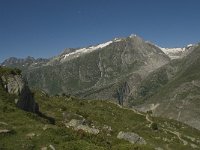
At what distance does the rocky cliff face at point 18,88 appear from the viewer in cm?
5791

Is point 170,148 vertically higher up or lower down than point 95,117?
lower down

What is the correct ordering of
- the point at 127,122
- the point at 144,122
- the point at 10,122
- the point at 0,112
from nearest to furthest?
1. the point at 10,122
2. the point at 0,112
3. the point at 127,122
4. the point at 144,122

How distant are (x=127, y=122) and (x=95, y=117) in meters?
18.6

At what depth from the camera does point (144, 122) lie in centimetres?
13450

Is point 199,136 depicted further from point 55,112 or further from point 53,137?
point 53,137

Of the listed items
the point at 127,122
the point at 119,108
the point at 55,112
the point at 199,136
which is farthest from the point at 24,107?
the point at 199,136

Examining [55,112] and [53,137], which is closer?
[53,137]

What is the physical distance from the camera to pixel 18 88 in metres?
58.8

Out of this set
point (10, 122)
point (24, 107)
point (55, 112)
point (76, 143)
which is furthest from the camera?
point (55, 112)

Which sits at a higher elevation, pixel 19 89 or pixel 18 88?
pixel 18 88

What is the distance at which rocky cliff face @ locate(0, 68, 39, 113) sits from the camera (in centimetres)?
5791

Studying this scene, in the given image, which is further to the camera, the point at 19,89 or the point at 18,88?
the point at 19,89

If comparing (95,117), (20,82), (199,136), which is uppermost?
(20,82)

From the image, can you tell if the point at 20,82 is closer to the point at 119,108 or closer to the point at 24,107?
the point at 24,107
